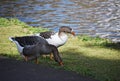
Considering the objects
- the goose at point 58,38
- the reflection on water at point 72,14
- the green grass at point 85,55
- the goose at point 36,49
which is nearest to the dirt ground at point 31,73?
the goose at point 36,49

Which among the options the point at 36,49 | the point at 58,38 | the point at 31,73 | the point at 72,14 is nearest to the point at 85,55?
the point at 58,38

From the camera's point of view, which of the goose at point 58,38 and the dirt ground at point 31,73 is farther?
the goose at point 58,38

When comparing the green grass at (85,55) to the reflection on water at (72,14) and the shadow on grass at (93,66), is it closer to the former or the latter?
the shadow on grass at (93,66)

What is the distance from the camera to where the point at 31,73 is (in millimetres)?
9461

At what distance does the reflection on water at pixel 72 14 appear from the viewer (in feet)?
70.5

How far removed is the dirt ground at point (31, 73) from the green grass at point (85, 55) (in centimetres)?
55

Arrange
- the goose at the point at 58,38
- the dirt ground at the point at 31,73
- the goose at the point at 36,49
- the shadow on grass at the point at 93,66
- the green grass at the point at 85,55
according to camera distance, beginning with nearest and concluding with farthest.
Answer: the dirt ground at the point at 31,73, the shadow on grass at the point at 93,66, the green grass at the point at 85,55, the goose at the point at 36,49, the goose at the point at 58,38

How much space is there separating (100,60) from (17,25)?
8114 mm

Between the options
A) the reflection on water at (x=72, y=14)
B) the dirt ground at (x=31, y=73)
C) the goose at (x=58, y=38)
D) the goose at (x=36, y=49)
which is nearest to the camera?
the dirt ground at (x=31, y=73)

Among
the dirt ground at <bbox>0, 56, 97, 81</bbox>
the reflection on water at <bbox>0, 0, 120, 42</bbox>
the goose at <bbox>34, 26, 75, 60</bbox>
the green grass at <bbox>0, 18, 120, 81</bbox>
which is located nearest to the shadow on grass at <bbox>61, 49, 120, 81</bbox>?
the green grass at <bbox>0, 18, 120, 81</bbox>

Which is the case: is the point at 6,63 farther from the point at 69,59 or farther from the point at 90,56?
the point at 90,56

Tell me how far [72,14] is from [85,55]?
1319 cm

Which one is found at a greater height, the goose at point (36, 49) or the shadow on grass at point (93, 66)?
the goose at point (36, 49)

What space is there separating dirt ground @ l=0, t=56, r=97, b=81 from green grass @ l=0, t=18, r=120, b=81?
55cm
